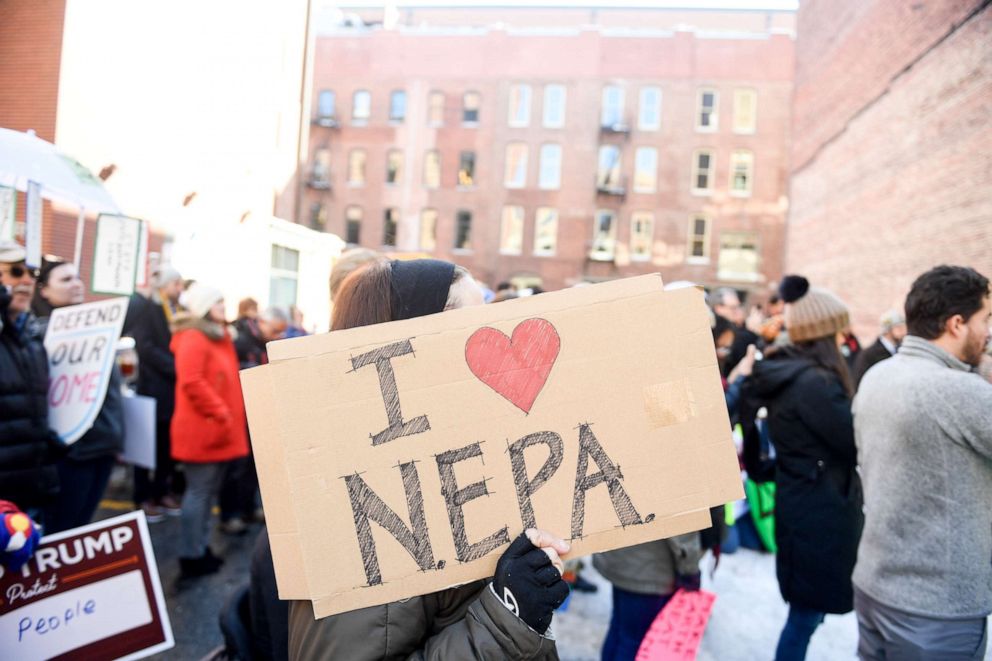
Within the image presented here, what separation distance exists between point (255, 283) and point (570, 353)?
10.9 m

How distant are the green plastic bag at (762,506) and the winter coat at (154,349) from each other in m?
4.87

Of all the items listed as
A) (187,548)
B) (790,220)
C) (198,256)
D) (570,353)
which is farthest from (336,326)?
(790,220)

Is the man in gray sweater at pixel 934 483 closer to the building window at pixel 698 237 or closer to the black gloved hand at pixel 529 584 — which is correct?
the black gloved hand at pixel 529 584

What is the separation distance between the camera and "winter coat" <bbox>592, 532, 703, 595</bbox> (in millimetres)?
2615

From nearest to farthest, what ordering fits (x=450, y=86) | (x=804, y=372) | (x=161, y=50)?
1. (x=804, y=372)
2. (x=161, y=50)
3. (x=450, y=86)

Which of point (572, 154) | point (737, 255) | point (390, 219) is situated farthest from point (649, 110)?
point (390, 219)

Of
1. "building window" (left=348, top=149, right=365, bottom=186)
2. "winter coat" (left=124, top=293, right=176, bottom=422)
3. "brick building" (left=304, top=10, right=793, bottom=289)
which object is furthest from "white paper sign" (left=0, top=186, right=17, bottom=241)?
"building window" (left=348, top=149, right=365, bottom=186)

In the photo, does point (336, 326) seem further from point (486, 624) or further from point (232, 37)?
point (232, 37)

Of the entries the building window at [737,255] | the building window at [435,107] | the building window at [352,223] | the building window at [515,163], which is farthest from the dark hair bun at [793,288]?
the building window at [435,107]

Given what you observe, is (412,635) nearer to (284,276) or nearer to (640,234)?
(284,276)

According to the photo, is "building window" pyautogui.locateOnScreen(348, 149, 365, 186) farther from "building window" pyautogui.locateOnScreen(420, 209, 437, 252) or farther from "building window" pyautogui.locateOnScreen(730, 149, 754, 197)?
"building window" pyautogui.locateOnScreen(730, 149, 754, 197)

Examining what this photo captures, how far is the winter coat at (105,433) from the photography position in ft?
11.8

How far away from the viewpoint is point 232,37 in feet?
38.5

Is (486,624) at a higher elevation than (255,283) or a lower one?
lower
